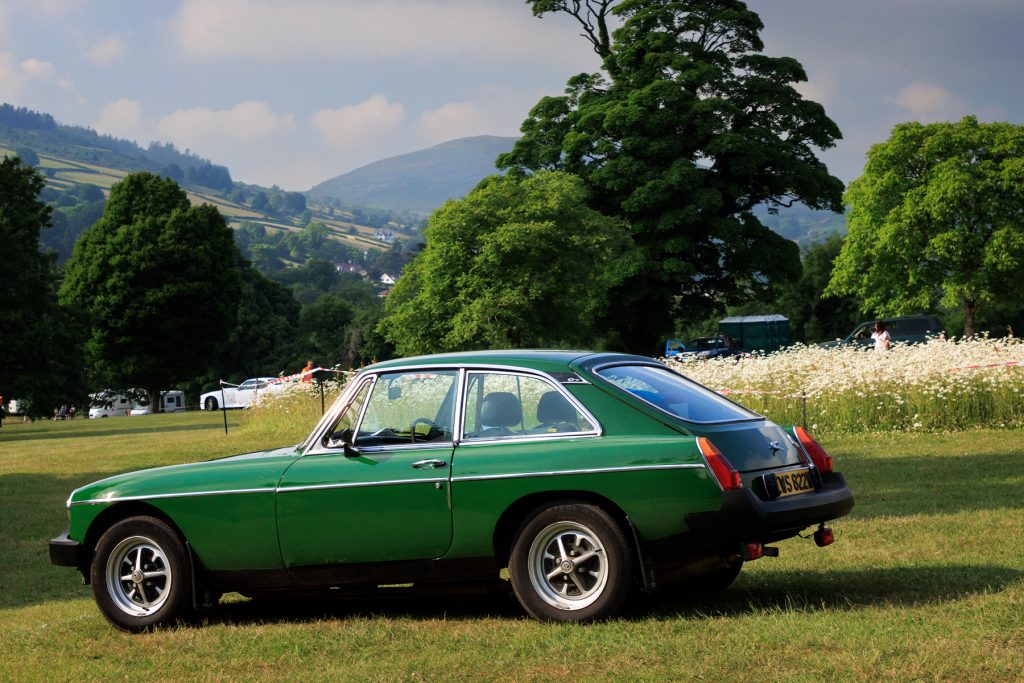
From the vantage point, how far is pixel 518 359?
801 centimetres

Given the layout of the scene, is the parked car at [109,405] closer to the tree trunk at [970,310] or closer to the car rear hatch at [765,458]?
the tree trunk at [970,310]

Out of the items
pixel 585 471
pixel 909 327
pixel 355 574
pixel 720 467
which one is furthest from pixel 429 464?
pixel 909 327

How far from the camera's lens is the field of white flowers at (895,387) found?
2233cm

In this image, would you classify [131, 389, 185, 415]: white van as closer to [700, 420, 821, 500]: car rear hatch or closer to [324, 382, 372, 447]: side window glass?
[324, 382, 372, 447]: side window glass

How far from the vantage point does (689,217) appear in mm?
48438

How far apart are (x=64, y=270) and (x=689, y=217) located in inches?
1636

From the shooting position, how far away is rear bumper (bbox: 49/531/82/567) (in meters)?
8.43

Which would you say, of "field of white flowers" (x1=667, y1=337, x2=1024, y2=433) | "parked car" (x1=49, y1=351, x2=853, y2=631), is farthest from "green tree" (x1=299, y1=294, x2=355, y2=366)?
"parked car" (x1=49, y1=351, x2=853, y2=631)

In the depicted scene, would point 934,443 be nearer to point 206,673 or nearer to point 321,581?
point 321,581

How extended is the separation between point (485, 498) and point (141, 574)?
2437 mm

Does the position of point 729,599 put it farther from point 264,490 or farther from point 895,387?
point 895,387

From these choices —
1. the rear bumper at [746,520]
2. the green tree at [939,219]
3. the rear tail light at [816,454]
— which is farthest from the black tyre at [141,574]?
the green tree at [939,219]

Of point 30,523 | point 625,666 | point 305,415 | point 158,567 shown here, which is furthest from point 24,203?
Answer: point 625,666

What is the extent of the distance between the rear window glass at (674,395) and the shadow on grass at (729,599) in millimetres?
1156
